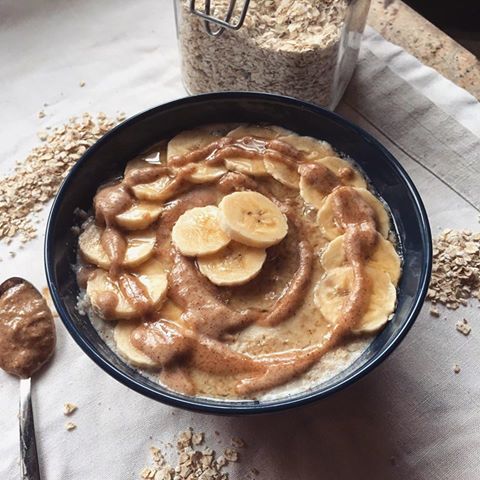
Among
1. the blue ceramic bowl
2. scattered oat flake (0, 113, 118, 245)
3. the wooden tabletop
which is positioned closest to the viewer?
the blue ceramic bowl

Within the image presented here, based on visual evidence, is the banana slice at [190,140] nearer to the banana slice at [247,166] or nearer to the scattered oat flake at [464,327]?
the banana slice at [247,166]

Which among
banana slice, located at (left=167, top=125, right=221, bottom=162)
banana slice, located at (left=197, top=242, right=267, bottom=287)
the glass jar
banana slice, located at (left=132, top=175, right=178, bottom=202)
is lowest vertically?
banana slice, located at (left=197, top=242, right=267, bottom=287)

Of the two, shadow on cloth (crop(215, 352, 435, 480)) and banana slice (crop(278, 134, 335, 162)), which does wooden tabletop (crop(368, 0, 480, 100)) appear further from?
shadow on cloth (crop(215, 352, 435, 480))

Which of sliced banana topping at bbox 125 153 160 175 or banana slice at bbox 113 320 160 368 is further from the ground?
sliced banana topping at bbox 125 153 160 175

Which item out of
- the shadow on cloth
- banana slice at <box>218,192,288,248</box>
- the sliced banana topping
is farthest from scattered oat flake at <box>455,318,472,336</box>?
the sliced banana topping

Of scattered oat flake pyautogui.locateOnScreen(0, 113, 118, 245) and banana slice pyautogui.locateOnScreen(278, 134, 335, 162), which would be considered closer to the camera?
banana slice pyautogui.locateOnScreen(278, 134, 335, 162)

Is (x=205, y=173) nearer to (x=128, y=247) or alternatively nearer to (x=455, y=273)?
(x=128, y=247)

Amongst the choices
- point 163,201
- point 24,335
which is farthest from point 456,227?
point 24,335
